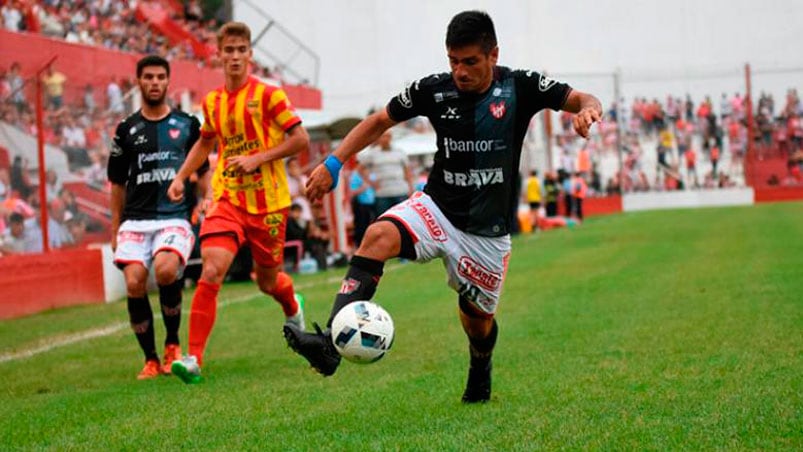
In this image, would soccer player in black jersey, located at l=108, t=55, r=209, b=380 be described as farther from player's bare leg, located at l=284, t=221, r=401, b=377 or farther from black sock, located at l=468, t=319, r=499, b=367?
player's bare leg, located at l=284, t=221, r=401, b=377

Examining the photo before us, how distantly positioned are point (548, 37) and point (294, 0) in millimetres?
9888

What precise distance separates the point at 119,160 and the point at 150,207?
0.41 meters

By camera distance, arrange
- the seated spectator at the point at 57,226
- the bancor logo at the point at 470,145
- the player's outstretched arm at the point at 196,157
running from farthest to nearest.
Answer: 1. the seated spectator at the point at 57,226
2. the player's outstretched arm at the point at 196,157
3. the bancor logo at the point at 470,145

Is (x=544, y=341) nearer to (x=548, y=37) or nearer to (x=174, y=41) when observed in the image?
(x=174, y=41)

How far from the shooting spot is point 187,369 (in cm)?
807

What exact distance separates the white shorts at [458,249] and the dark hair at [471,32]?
79 cm

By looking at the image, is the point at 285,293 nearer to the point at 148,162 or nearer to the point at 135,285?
the point at 135,285

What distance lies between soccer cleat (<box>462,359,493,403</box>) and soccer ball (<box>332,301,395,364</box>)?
1.03 m

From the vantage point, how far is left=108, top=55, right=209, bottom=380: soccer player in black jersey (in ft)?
29.7

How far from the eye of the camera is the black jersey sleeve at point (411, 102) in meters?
6.43

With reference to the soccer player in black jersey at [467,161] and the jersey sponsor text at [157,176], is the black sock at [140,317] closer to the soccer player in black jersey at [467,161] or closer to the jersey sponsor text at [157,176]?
the jersey sponsor text at [157,176]

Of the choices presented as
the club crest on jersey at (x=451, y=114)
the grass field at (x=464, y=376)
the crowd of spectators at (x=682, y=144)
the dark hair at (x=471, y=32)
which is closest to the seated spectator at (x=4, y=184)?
the grass field at (x=464, y=376)

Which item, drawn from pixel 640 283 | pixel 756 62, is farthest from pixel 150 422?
pixel 756 62

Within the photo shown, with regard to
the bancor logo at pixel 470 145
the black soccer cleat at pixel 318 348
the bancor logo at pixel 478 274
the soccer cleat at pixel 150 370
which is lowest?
the soccer cleat at pixel 150 370
